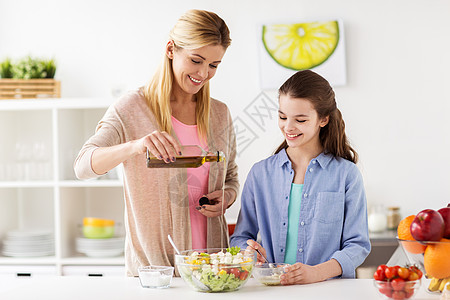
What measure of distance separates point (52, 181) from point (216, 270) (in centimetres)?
230

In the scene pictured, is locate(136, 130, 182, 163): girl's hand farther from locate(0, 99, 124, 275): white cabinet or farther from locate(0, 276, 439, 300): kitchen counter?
locate(0, 99, 124, 275): white cabinet

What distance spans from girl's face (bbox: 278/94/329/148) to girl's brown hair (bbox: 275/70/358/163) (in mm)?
21

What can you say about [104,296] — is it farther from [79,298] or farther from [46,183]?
[46,183]

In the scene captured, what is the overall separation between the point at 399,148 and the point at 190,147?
2236mm

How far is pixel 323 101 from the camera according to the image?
2.01 m

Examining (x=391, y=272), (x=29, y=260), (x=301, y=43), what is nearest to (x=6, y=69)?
(x=29, y=260)

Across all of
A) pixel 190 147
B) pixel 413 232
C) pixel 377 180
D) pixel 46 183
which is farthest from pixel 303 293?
pixel 46 183

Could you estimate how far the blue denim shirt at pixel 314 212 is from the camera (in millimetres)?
1895

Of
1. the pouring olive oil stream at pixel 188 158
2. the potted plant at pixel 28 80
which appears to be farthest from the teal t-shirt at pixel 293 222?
the potted plant at pixel 28 80

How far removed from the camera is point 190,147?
1.69 metres

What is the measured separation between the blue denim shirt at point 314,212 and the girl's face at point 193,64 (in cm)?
40

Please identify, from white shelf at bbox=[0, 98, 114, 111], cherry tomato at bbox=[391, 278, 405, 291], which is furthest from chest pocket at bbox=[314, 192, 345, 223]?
white shelf at bbox=[0, 98, 114, 111]

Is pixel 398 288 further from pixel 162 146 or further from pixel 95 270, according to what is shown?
pixel 95 270

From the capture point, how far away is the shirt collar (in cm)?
199
